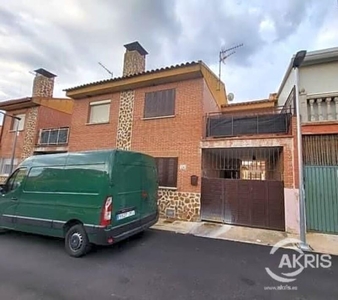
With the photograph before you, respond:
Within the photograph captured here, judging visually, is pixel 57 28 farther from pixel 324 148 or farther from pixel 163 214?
pixel 324 148

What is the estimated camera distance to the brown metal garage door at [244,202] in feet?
24.0

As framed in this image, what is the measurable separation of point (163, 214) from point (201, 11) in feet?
26.6

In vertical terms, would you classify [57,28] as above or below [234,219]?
above

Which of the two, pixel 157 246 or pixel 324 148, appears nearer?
pixel 157 246

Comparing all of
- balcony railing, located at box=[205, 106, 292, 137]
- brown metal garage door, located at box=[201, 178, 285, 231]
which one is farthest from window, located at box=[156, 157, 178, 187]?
balcony railing, located at box=[205, 106, 292, 137]

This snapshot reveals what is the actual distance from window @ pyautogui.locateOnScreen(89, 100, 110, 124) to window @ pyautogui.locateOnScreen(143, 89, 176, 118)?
8.02 ft

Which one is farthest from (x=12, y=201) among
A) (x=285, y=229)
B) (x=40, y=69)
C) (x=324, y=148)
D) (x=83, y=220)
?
(x=40, y=69)

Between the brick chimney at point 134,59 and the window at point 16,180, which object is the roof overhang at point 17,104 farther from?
the window at point 16,180

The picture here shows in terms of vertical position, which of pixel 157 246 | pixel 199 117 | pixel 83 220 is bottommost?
pixel 157 246

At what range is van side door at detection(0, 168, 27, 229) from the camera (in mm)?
5961

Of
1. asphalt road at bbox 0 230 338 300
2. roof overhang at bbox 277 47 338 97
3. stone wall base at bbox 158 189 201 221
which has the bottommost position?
asphalt road at bbox 0 230 338 300

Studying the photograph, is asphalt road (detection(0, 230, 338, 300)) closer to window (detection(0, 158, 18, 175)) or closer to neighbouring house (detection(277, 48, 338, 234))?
neighbouring house (detection(277, 48, 338, 234))

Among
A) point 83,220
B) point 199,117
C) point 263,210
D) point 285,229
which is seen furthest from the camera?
point 199,117

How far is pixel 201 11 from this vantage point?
7.97 metres
